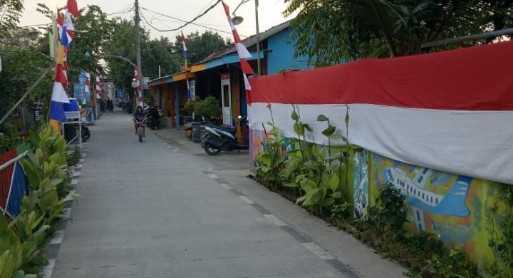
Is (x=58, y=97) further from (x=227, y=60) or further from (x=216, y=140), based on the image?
(x=227, y=60)

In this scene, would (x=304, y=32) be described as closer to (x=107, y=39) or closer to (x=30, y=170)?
(x=30, y=170)

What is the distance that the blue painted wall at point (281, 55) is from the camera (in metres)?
17.1

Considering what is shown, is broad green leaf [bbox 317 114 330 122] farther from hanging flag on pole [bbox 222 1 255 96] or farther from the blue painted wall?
the blue painted wall

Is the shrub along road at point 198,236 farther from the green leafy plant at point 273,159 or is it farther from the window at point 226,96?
the window at point 226,96

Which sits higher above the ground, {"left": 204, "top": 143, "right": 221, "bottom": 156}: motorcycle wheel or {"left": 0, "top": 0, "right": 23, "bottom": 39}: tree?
{"left": 0, "top": 0, "right": 23, "bottom": 39}: tree

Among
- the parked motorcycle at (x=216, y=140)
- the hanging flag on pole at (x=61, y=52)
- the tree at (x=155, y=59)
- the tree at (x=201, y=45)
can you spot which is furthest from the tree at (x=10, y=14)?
the tree at (x=201, y=45)

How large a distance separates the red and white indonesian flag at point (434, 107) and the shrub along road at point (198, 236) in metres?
1.23

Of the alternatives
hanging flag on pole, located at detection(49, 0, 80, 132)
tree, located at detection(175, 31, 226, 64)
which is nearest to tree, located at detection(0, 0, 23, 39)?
hanging flag on pole, located at detection(49, 0, 80, 132)

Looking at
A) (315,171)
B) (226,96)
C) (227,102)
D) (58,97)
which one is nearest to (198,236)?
(315,171)

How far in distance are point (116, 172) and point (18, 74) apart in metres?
3.32

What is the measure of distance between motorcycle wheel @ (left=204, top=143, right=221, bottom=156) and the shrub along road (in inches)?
223

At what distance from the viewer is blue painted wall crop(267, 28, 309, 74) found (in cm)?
1711

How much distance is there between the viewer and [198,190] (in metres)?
11.4

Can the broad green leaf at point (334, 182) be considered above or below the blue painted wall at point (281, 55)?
below
